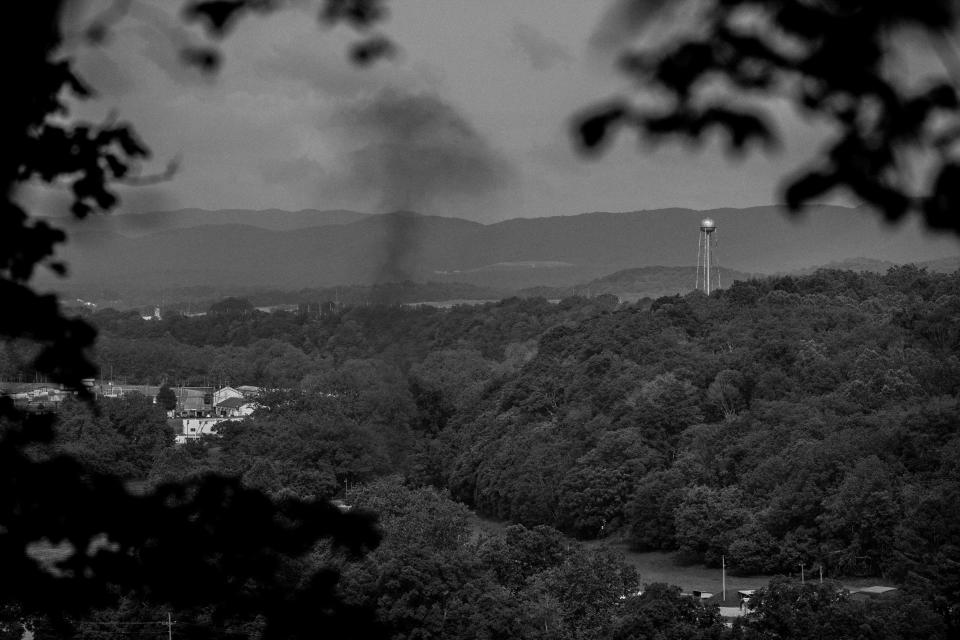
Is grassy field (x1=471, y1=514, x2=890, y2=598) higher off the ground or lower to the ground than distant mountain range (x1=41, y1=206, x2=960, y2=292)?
lower

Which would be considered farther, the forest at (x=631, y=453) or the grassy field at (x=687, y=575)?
the grassy field at (x=687, y=575)

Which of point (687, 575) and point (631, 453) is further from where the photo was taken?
point (631, 453)

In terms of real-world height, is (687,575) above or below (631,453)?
below

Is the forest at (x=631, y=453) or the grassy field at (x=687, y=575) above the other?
the forest at (x=631, y=453)

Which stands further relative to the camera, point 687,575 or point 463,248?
point 463,248

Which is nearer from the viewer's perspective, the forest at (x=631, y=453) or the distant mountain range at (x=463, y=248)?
the forest at (x=631, y=453)
